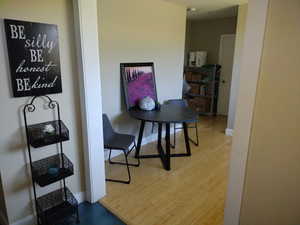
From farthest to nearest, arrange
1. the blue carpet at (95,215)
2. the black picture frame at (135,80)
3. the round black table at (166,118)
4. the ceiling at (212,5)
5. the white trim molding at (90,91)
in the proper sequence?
the ceiling at (212,5)
the black picture frame at (135,80)
the round black table at (166,118)
the blue carpet at (95,215)
the white trim molding at (90,91)

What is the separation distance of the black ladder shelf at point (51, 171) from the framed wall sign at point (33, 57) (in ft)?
0.36

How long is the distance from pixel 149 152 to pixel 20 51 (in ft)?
7.60

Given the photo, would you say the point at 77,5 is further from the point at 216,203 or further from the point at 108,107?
the point at 216,203

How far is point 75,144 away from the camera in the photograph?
1.97m

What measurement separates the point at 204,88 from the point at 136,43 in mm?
2895

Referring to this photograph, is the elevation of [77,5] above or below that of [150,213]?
above

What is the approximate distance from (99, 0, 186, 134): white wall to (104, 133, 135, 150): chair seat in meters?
0.49

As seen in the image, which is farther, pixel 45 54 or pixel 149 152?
pixel 149 152

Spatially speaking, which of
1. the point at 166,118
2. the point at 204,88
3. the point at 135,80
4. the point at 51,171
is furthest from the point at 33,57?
the point at 204,88

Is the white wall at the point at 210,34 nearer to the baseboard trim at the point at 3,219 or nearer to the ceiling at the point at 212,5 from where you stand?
the ceiling at the point at 212,5

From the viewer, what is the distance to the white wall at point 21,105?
4.83 feet

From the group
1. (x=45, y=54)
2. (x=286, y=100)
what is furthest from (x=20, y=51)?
(x=286, y=100)

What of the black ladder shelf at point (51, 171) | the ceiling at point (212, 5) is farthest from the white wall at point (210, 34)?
the black ladder shelf at point (51, 171)

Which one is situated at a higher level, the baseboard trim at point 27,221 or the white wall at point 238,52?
the white wall at point 238,52
